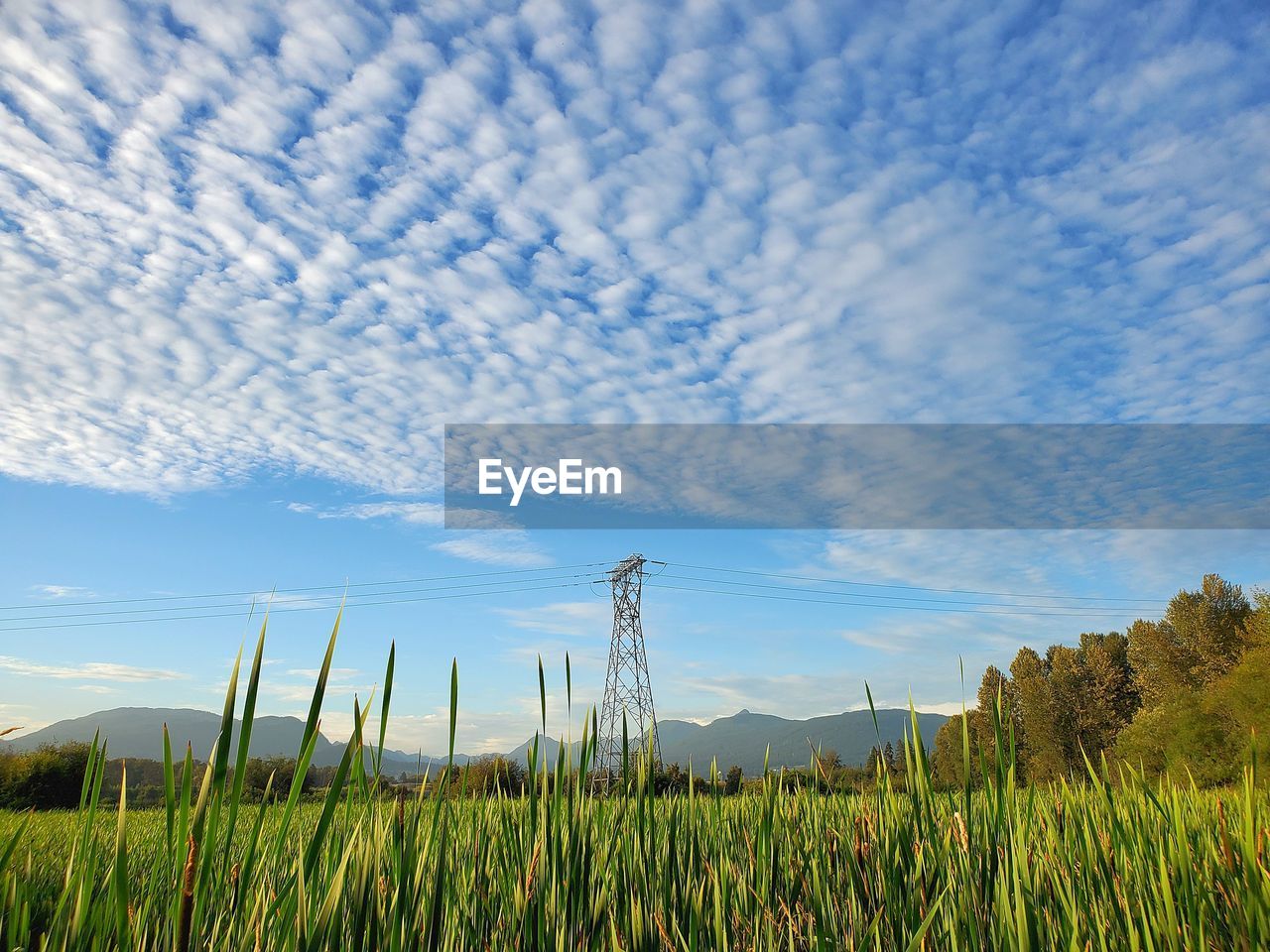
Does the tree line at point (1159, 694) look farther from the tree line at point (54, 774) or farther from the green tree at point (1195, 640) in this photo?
the tree line at point (54, 774)

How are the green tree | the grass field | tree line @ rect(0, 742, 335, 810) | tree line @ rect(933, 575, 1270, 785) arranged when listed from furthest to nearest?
the green tree < tree line @ rect(933, 575, 1270, 785) < tree line @ rect(0, 742, 335, 810) < the grass field

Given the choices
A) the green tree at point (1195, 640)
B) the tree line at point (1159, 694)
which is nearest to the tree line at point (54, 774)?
the tree line at point (1159, 694)

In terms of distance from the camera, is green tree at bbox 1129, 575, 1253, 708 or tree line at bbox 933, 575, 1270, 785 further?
green tree at bbox 1129, 575, 1253, 708

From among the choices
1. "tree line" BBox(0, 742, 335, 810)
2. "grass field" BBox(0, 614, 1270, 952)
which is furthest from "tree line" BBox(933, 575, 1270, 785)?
"tree line" BBox(0, 742, 335, 810)

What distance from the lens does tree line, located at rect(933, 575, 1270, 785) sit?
1369 inches

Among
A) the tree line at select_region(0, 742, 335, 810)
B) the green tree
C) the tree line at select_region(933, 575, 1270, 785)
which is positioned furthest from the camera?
the green tree

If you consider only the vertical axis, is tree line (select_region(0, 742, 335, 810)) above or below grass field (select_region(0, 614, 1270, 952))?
below

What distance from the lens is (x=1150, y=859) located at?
2.44 meters

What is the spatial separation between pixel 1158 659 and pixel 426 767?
64324 millimetres

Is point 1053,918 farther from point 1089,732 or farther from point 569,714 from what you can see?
point 1089,732

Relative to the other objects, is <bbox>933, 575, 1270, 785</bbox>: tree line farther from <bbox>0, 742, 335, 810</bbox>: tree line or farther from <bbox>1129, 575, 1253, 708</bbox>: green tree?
<bbox>0, 742, 335, 810</bbox>: tree line

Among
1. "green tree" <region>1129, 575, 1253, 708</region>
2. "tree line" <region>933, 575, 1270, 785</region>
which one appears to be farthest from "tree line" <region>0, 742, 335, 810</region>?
"green tree" <region>1129, 575, 1253, 708</region>

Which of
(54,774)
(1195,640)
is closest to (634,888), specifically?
(54,774)

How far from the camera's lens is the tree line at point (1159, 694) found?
3478cm
